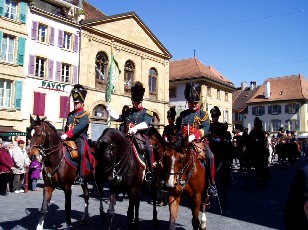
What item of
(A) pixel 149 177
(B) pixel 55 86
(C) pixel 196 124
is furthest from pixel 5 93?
(C) pixel 196 124

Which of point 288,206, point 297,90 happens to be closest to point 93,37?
point 288,206

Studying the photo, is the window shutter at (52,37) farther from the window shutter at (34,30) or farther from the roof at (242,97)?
the roof at (242,97)

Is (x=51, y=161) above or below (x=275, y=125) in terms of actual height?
below

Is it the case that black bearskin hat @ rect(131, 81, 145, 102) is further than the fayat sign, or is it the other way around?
the fayat sign

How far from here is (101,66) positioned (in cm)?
3725

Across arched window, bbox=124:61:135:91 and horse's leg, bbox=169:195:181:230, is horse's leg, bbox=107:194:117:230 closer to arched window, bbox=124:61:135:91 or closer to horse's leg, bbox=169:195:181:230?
horse's leg, bbox=169:195:181:230

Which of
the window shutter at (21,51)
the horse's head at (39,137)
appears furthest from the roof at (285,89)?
the horse's head at (39,137)

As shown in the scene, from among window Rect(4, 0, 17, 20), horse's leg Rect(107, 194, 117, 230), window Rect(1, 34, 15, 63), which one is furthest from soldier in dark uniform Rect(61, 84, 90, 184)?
window Rect(4, 0, 17, 20)

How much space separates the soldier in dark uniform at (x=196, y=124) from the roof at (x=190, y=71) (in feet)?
140

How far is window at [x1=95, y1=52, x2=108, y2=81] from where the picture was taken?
3660cm

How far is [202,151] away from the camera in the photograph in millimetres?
7266

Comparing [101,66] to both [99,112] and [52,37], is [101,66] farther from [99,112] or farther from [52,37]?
[52,37]

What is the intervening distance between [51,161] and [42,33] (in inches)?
1058

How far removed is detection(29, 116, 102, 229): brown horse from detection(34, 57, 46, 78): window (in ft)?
82.1
